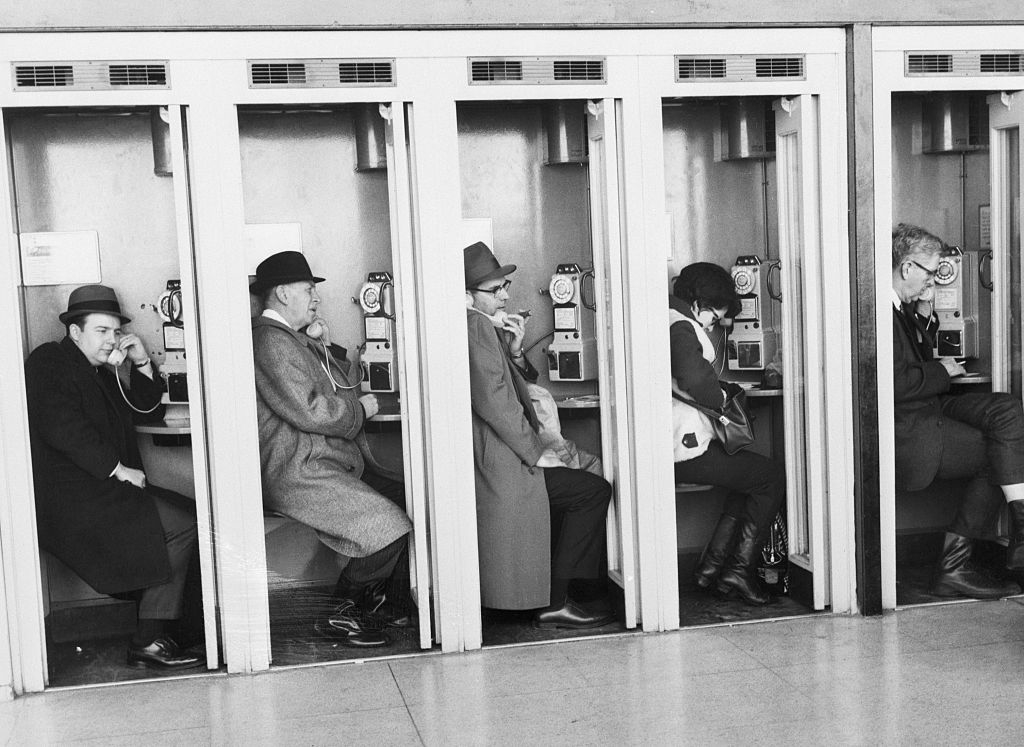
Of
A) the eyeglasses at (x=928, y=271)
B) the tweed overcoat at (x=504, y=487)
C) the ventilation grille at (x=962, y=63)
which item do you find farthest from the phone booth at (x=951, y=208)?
the tweed overcoat at (x=504, y=487)

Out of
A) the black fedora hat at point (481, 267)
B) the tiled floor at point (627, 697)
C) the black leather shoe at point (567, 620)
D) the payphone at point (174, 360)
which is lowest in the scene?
the tiled floor at point (627, 697)

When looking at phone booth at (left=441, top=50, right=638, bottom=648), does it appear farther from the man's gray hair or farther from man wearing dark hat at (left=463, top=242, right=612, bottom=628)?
the man's gray hair

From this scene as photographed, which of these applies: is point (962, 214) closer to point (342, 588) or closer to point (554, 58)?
point (554, 58)

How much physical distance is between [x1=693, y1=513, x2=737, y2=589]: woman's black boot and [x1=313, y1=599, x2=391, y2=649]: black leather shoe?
53.1 inches

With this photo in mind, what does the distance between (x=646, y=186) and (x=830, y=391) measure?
1.07 meters

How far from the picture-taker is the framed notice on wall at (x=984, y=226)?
5.13 meters

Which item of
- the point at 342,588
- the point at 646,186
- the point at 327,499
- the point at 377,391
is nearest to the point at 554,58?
the point at 646,186

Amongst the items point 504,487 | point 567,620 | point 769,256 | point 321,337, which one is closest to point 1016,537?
point 769,256

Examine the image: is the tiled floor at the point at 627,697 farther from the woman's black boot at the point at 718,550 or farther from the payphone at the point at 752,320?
the payphone at the point at 752,320

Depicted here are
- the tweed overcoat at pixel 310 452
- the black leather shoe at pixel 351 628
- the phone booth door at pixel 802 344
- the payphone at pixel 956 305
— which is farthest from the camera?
the payphone at pixel 956 305

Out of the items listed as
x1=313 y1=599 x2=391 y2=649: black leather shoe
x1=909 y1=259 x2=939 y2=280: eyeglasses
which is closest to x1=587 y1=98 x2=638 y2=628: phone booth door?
x1=313 y1=599 x2=391 y2=649: black leather shoe

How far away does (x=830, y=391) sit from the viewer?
186 inches

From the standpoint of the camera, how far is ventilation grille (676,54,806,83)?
14.8ft

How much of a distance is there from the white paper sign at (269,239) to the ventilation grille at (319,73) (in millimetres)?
734
